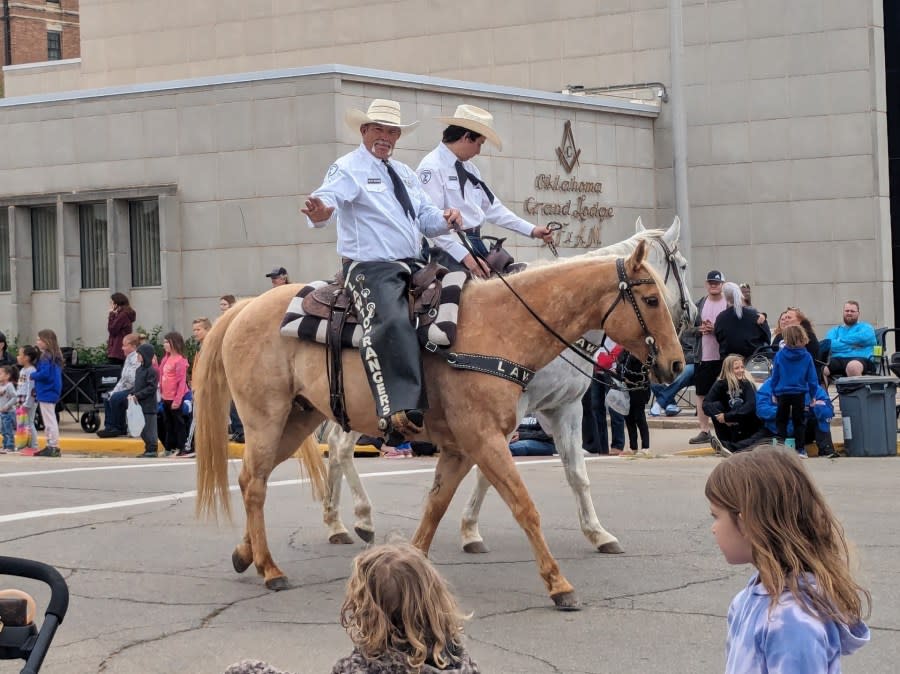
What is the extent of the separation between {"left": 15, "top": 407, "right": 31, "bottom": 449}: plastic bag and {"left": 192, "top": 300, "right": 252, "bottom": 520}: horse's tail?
10.1 m

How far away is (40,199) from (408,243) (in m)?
19.6

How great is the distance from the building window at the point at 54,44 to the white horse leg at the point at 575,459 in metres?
76.5

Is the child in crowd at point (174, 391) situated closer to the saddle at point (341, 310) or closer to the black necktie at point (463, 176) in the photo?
the black necktie at point (463, 176)

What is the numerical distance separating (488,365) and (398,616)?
14.6ft

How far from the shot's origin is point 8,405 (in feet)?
62.0

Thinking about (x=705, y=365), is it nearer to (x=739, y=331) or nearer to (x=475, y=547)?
(x=739, y=331)

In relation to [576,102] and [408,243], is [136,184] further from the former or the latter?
[408,243]

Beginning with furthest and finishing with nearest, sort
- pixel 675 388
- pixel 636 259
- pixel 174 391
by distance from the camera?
pixel 675 388 < pixel 174 391 < pixel 636 259

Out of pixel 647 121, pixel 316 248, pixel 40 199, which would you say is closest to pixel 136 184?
pixel 40 199

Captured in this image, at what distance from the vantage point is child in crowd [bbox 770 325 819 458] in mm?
15297

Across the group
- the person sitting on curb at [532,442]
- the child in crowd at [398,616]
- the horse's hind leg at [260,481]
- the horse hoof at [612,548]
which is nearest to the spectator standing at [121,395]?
the person sitting on curb at [532,442]

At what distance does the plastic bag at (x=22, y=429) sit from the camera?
18875 millimetres

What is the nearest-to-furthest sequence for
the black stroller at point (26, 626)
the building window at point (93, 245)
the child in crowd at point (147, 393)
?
the black stroller at point (26, 626) < the child in crowd at point (147, 393) < the building window at point (93, 245)

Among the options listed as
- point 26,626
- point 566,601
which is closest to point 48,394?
point 566,601
